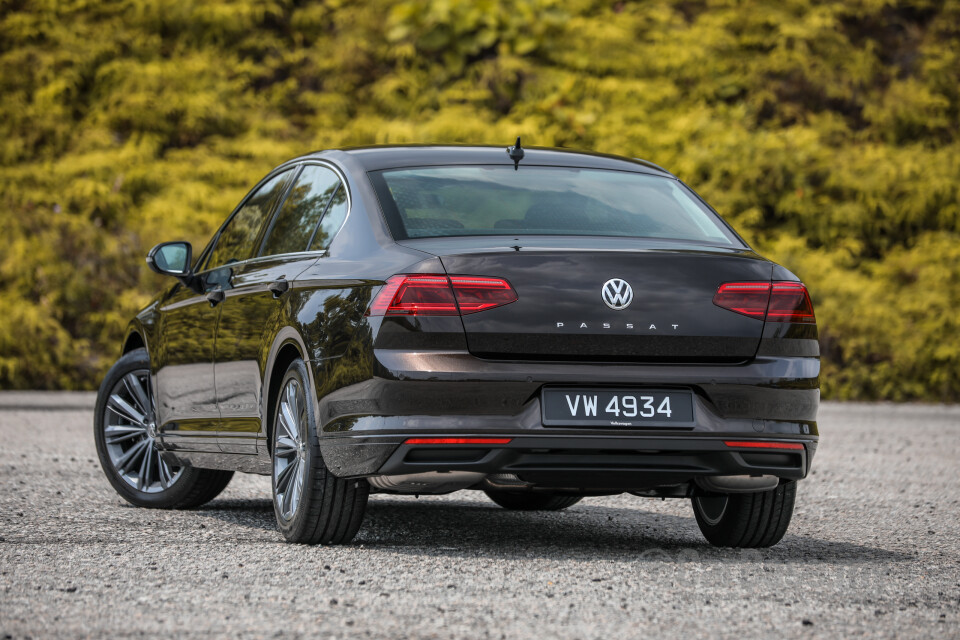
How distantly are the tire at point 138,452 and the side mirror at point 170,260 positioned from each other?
2.26 ft

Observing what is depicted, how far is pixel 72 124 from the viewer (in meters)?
23.0

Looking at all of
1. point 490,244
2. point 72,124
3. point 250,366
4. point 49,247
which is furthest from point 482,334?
point 72,124

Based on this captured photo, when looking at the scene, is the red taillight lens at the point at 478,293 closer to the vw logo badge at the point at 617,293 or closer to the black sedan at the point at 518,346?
the black sedan at the point at 518,346

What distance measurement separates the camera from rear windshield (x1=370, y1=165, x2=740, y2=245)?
561cm

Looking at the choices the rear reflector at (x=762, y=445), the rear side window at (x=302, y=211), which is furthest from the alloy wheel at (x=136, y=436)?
the rear reflector at (x=762, y=445)

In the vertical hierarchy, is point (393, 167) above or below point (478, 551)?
above

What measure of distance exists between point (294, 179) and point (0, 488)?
106 inches

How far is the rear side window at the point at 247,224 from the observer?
6.88m

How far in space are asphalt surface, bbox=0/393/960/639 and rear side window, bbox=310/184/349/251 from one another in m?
1.25

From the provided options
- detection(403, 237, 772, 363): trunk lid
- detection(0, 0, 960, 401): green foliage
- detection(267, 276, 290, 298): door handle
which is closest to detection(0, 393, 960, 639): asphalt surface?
detection(403, 237, 772, 363): trunk lid

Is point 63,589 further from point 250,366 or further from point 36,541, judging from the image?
point 250,366

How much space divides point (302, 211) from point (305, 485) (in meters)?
1.42

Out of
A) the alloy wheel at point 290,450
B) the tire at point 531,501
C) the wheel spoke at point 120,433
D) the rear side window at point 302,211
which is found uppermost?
the rear side window at point 302,211

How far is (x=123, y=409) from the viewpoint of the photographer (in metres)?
7.73
